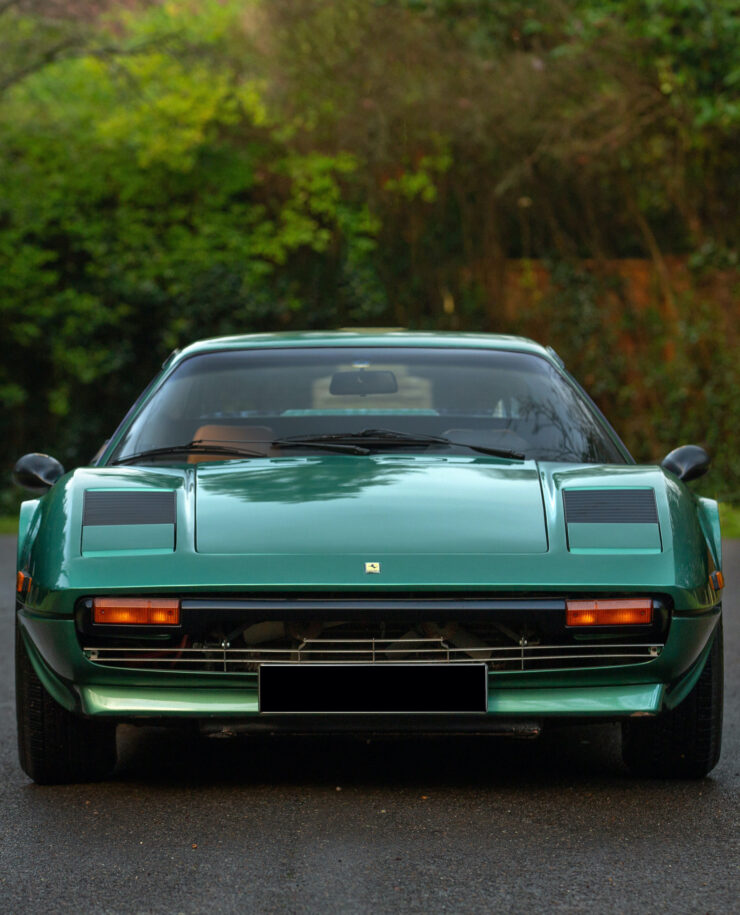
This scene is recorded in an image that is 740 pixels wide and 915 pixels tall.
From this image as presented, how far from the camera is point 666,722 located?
4.27 metres

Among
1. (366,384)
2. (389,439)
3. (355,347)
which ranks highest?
(355,347)

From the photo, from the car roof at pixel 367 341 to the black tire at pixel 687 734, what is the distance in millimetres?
1521

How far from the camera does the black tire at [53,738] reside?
4234 mm

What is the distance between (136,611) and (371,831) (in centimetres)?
82

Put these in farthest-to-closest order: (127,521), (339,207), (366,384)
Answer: (339,207) → (366,384) → (127,521)

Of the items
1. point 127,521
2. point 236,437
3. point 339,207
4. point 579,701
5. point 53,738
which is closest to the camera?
point 579,701

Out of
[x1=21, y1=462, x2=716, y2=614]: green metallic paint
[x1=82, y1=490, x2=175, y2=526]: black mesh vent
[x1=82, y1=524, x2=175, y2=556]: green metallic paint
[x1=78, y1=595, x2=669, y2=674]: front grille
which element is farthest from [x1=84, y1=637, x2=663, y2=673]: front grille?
[x1=82, y1=490, x2=175, y2=526]: black mesh vent

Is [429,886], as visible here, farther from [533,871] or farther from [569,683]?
[569,683]

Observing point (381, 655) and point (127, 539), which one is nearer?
point (381, 655)

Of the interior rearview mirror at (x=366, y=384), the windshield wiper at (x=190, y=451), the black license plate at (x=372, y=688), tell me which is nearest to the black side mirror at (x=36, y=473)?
the windshield wiper at (x=190, y=451)

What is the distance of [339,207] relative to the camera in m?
20.1

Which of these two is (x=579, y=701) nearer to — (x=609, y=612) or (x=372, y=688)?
(x=609, y=612)

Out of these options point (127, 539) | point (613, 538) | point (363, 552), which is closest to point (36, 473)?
point (127, 539)

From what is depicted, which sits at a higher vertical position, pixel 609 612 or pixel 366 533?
pixel 366 533
